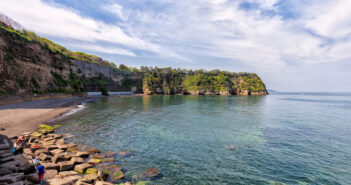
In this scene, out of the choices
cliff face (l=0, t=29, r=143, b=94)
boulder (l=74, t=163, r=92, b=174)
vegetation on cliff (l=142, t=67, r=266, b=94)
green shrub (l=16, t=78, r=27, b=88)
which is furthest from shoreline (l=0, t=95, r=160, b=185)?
vegetation on cliff (l=142, t=67, r=266, b=94)

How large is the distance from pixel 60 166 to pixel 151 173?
6526 millimetres

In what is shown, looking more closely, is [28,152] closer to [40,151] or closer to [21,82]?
[40,151]

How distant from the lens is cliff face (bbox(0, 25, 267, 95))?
149 feet

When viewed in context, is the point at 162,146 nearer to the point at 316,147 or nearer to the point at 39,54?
the point at 316,147

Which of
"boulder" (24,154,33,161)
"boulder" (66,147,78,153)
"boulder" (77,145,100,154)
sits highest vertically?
"boulder" (24,154,33,161)

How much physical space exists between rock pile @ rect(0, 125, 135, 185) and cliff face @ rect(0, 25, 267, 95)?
131 feet

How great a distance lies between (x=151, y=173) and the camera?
1145cm

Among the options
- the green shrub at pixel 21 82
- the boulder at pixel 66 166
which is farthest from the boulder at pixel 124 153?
the green shrub at pixel 21 82

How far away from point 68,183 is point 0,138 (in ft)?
44.8

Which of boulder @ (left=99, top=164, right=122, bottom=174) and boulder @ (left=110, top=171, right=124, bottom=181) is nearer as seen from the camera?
boulder @ (left=110, top=171, right=124, bottom=181)

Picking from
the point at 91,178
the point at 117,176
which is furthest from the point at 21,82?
the point at 117,176

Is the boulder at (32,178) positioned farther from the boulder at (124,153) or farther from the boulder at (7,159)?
the boulder at (124,153)

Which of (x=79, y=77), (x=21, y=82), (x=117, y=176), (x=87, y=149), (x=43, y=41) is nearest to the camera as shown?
(x=117, y=176)

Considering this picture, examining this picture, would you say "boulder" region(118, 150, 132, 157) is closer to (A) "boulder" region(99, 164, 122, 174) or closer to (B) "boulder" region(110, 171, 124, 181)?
(A) "boulder" region(99, 164, 122, 174)
